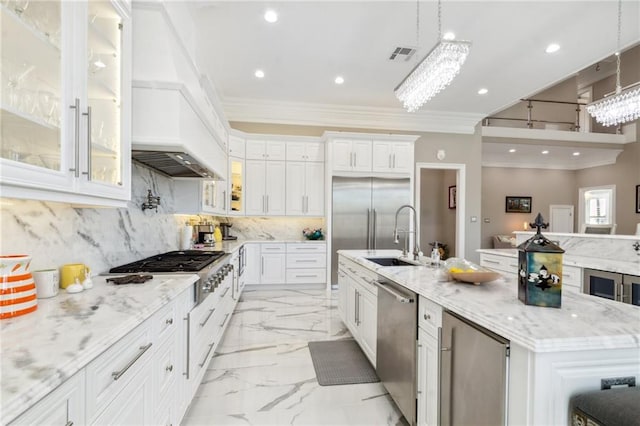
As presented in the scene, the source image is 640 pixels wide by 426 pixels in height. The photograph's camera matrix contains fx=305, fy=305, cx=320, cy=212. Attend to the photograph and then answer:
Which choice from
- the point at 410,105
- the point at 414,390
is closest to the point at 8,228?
the point at 414,390

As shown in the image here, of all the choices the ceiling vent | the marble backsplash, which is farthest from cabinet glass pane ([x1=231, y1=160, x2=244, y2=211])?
the ceiling vent

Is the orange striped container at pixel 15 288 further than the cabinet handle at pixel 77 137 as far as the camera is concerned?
No

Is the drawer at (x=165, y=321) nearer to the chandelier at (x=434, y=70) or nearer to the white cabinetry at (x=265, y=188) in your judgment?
the chandelier at (x=434, y=70)

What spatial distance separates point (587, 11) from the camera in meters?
3.24

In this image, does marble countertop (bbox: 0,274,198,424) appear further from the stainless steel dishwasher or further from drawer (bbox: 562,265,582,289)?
drawer (bbox: 562,265,582,289)

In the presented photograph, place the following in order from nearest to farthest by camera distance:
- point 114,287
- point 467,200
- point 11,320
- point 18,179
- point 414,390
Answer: point 18,179, point 11,320, point 114,287, point 414,390, point 467,200

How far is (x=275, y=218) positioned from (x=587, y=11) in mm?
5151

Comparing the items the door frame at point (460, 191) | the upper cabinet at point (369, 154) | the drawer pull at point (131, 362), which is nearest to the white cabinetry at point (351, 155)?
the upper cabinet at point (369, 154)

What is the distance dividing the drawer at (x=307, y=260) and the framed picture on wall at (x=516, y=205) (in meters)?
7.15

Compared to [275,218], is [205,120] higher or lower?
higher

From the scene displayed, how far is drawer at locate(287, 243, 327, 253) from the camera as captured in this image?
5441 mm

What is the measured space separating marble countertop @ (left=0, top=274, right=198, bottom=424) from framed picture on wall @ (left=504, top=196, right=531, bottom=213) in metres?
10.4

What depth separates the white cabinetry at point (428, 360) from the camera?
155cm

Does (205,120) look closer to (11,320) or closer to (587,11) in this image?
(11,320)
